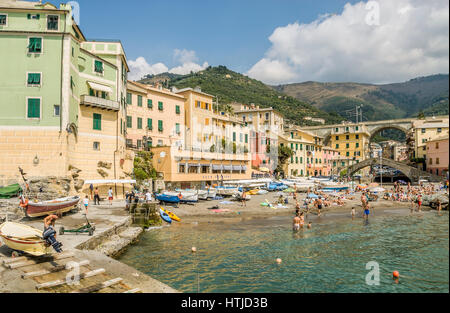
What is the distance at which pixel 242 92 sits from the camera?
458 feet

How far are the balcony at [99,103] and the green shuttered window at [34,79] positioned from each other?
405 cm

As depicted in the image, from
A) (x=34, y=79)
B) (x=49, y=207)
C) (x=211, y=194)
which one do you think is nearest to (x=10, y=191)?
(x=49, y=207)

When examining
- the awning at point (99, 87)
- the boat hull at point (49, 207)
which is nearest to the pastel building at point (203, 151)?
the awning at point (99, 87)

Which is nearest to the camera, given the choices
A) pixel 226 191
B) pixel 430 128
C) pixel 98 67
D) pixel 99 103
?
pixel 430 128

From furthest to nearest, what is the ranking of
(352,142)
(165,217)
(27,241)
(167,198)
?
(352,142), (167,198), (165,217), (27,241)

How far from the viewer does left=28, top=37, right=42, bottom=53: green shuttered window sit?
26250 millimetres

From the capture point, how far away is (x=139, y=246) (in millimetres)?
17938

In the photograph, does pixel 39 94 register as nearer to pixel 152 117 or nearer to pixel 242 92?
pixel 152 117

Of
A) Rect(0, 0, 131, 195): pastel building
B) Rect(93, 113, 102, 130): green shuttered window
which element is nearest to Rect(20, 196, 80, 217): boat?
Rect(0, 0, 131, 195): pastel building

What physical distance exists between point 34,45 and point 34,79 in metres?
3.10

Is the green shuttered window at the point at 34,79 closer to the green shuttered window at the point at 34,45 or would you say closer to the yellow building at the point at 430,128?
the green shuttered window at the point at 34,45

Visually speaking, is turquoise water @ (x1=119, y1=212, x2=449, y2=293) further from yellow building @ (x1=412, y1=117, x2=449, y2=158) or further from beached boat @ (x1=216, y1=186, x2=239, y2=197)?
beached boat @ (x1=216, y1=186, x2=239, y2=197)

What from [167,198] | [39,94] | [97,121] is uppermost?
[39,94]
